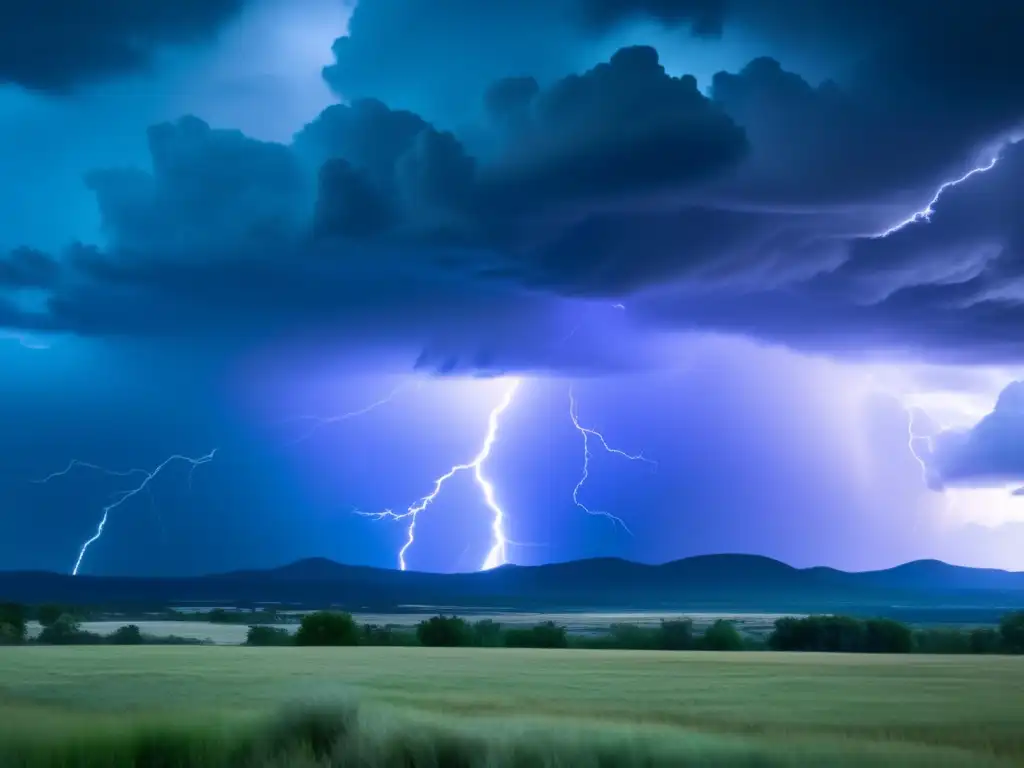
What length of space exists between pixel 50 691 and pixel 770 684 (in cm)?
1438

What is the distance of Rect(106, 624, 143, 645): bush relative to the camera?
55.2 metres

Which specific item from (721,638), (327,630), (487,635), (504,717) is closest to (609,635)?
(487,635)

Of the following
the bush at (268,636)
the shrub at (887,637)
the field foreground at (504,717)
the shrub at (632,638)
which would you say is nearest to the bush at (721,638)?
the shrub at (632,638)

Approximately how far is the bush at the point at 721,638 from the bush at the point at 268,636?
1991cm

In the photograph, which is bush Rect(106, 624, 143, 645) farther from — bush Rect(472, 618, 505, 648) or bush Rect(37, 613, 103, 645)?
bush Rect(472, 618, 505, 648)

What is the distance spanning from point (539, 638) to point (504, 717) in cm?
4139

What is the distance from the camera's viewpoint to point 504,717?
1638cm

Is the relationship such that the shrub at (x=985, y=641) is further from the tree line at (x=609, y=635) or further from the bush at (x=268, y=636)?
the bush at (x=268, y=636)

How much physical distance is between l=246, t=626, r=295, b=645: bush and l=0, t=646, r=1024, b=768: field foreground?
26.8m

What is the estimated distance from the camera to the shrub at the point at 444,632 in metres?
56.8

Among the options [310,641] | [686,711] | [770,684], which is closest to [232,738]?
[686,711]

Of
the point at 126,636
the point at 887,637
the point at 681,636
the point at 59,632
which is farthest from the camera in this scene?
the point at 59,632

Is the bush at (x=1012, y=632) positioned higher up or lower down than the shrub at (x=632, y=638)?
higher up

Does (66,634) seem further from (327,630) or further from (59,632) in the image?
(327,630)
